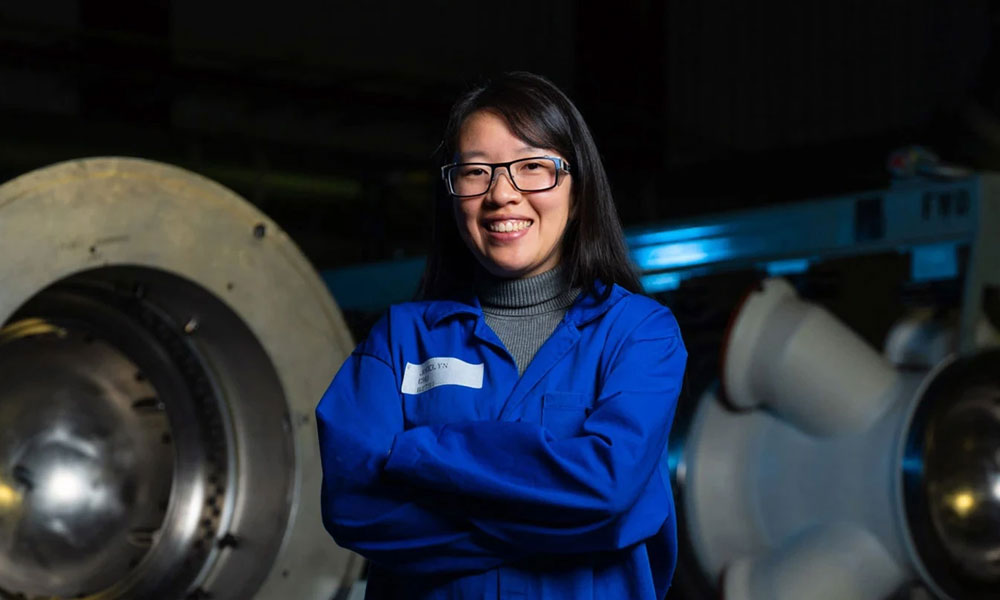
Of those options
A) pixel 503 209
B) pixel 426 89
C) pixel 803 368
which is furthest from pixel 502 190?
pixel 426 89

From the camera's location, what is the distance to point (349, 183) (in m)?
4.91

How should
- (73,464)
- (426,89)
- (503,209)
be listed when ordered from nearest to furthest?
(503,209) → (73,464) → (426,89)

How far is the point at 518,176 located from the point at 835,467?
116 centimetres

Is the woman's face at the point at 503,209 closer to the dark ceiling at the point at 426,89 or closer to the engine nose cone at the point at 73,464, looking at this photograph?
the engine nose cone at the point at 73,464

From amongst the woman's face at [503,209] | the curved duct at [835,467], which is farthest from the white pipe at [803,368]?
the woman's face at [503,209]

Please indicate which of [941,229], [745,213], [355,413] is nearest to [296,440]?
[355,413]

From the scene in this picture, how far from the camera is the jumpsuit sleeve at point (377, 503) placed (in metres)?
1.12

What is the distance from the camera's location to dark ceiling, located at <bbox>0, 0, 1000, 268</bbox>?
13.8 feet

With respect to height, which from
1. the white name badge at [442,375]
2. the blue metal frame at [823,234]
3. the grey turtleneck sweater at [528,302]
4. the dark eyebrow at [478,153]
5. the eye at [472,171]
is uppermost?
the dark eyebrow at [478,153]

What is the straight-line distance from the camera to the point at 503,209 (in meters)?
1.20

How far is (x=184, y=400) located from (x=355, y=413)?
729 millimetres

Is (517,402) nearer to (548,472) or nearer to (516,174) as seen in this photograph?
(548,472)

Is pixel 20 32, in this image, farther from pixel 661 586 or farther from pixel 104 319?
pixel 661 586

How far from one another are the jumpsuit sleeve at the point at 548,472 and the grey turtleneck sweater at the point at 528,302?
0.12 meters
